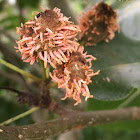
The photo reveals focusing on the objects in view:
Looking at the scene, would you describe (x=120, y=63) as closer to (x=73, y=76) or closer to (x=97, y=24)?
(x=97, y=24)

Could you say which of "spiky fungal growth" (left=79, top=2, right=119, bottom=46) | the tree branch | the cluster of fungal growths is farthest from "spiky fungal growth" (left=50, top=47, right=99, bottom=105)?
"spiky fungal growth" (left=79, top=2, right=119, bottom=46)

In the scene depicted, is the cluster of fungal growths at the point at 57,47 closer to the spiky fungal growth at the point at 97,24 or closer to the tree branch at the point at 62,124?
the tree branch at the point at 62,124

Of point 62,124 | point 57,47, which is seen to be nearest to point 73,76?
point 57,47

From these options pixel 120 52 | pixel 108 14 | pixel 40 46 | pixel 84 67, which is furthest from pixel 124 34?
pixel 40 46

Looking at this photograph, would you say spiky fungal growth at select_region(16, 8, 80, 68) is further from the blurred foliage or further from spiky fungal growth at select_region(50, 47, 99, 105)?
the blurred foliage

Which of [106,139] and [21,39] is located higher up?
[21,39]

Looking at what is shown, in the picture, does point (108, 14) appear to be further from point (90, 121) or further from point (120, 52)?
point (90, 121)

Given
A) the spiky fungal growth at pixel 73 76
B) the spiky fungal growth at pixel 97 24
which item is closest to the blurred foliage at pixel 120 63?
the spiky fungal growth at pixel 97 24
